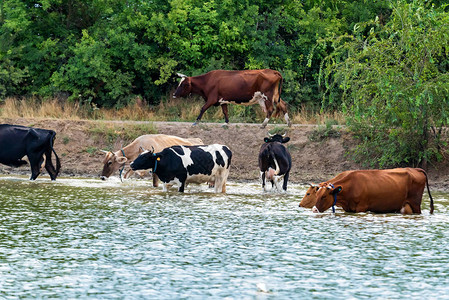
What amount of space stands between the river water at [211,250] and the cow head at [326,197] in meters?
0.17

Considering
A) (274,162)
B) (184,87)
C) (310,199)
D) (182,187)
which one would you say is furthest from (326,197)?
(184,87)

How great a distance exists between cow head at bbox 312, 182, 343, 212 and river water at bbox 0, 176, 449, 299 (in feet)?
0.55

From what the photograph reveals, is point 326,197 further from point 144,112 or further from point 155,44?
point 155,44

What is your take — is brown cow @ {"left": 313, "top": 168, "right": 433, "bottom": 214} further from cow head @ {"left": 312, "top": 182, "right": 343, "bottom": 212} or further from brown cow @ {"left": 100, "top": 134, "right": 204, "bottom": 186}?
brown cow @ {"left": 100, "top": 134, "right": 204, "bottom": 186}

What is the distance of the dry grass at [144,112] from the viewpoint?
28516mm

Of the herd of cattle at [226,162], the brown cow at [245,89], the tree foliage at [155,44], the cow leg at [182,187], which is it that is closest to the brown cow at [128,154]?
the herd of cattle at [226,162]

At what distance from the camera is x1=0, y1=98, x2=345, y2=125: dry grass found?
28516 mm

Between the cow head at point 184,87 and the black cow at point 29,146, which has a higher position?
the cow head at point 184,87

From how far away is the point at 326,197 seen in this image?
48.1 feet

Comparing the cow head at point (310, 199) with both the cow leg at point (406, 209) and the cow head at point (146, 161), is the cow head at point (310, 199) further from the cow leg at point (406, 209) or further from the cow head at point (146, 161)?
the cow head at point (146, 161)

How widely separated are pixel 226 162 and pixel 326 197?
425 cm

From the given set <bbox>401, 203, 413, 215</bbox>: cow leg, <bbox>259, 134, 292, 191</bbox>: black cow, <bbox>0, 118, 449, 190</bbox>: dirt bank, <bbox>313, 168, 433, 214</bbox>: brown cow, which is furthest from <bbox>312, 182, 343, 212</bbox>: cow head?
<bbox>0, 118, 449, 190</bbox>: dirt bank

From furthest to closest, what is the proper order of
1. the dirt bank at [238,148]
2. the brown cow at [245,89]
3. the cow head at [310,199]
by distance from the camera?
1. the brown cow at [245,89]
2. the dirt bank at [238,148]
3. the cow head at [310,199]

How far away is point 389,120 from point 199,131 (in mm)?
6411
